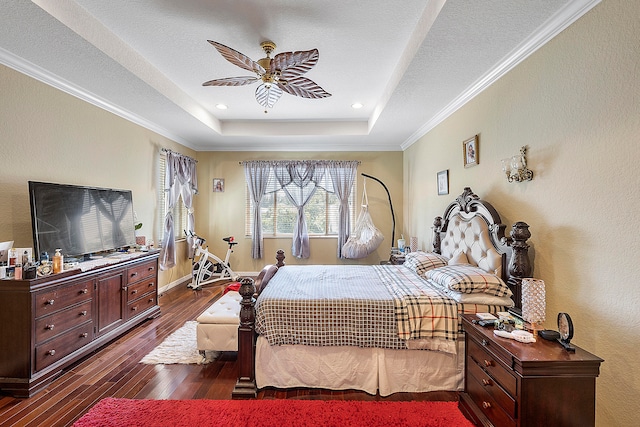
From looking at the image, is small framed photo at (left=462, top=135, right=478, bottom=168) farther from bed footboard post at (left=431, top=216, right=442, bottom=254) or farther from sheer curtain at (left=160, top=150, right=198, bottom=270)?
sheer curtain at (left=160, top=150, right=198, bottom=270)

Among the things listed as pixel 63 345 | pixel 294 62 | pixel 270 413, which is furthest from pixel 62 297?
pixel 294 62

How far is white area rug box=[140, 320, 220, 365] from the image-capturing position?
2.60 meters

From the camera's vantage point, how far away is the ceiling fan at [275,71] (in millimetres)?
2148

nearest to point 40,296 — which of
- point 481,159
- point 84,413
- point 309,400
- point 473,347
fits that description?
point 84,413

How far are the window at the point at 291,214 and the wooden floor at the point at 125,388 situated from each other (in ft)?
10.4

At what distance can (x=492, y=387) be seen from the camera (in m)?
1.61

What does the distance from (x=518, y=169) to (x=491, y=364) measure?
143 cm

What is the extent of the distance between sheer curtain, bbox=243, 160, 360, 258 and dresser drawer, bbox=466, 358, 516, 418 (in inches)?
150

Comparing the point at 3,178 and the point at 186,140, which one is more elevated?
the point at 186,140

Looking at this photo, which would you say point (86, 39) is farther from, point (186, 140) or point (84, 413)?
point (186, 140)

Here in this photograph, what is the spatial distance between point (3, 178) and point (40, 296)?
1035mm

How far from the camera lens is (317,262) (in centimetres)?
573

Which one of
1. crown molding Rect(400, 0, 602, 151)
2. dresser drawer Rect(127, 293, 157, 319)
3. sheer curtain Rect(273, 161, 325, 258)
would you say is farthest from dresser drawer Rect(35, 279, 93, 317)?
crown molding Rect(400, 0, 602, 151)

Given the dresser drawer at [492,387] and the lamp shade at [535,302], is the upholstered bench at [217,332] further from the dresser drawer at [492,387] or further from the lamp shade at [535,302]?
the lamp shade at [535,302]
